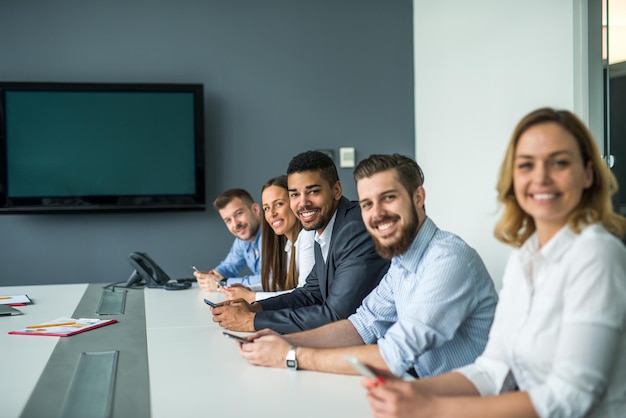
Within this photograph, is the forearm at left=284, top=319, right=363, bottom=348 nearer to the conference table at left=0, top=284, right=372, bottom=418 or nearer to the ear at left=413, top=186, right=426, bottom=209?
the conference table at left=0, top=284, right=372, bottom=418

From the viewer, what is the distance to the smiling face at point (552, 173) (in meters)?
1.38

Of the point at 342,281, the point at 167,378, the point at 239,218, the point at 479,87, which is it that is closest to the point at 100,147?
the point at 239,218

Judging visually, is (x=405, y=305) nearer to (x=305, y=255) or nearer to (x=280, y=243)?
(x=305, y=255)

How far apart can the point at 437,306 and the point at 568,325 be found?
51 centimetres

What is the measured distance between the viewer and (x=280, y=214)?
147 inches

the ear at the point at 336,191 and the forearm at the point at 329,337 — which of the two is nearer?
the forearm at the point at 329,337

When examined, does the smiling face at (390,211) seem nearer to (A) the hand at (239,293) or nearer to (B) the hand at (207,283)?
(A) the hand at (239,293)

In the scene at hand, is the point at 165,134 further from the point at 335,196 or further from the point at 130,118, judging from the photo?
the point at 335,196

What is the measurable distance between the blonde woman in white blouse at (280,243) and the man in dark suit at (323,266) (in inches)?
17.1

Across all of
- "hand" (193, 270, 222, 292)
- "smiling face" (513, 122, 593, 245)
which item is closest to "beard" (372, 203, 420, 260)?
"smiling face" (513, 122, 593, 245)

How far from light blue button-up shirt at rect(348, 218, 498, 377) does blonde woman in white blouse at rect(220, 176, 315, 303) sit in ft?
4.87

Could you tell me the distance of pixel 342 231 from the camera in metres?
2.68

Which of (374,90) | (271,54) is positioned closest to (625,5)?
(374,90)

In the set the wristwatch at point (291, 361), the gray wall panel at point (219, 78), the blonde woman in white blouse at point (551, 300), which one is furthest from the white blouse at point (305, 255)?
the gray wall panel at point (219, 78)
